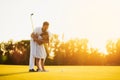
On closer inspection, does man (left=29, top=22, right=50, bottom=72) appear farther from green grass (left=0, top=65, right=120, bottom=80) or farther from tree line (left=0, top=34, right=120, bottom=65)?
tree line (left=0, top=34, right=120, bottom=65)

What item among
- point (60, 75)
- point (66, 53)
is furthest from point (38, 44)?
point (66, 53)

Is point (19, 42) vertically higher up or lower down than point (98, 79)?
higher up

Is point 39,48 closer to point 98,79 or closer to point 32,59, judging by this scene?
point 32,59

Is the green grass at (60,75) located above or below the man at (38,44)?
below

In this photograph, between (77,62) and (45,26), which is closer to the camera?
(45,26)

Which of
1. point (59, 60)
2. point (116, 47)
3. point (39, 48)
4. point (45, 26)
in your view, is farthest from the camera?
point (116, 47)

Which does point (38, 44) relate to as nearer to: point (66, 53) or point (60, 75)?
point (60, 75)

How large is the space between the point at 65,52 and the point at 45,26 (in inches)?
1958

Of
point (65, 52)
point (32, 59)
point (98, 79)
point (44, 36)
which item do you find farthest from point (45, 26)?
point (65, 52)

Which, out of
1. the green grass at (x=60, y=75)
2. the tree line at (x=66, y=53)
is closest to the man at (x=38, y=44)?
the green grass at (x=60, y=75)

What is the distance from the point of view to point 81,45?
233 feet

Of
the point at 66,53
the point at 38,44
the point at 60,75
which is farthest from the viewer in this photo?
the point at 66,53

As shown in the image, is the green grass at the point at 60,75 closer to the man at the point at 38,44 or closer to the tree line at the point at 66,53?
the man at the point at 38,44

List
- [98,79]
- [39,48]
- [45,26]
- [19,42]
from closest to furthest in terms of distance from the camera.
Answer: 1. [98,79]
2. [45,26]
3. [39,48]
4. [19,42]
